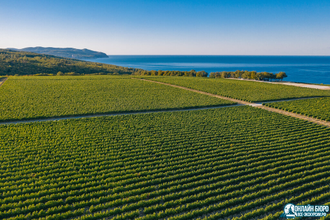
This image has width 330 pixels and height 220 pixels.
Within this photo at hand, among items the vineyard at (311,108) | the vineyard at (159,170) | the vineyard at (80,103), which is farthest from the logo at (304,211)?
the vineyard at (80,103)

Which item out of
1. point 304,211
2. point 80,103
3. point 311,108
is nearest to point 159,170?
point 304,211

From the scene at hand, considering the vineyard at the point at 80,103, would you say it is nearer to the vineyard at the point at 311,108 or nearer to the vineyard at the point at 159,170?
the vineyard at the point at 159,170

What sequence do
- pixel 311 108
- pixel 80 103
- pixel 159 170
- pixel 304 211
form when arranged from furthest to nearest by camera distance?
pixel 80 103, pixel 311 108, pixel 159 170, pixel 304 211

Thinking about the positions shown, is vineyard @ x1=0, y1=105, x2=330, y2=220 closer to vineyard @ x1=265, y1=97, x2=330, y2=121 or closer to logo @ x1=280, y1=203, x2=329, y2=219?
logo @ x1=280, y1=203, x2=329, y2=219

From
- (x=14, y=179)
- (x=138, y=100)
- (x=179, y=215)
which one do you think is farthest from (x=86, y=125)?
(x=179, y=215)

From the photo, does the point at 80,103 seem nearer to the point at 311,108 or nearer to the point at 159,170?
the point at 159,170
